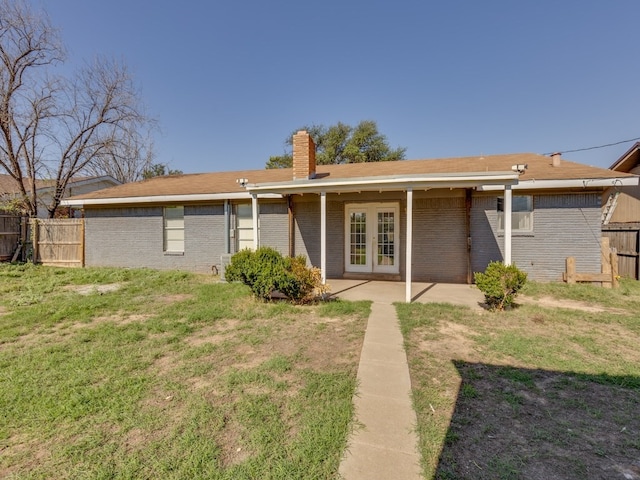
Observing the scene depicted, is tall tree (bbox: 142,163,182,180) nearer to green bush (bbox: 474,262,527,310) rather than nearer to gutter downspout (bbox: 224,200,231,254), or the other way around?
gutter downspout (bbox: 224,200,231,254)

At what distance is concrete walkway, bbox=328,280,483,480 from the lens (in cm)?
207

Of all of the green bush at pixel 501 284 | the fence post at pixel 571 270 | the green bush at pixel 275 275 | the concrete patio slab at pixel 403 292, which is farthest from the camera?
the fence post at pixel 571 270

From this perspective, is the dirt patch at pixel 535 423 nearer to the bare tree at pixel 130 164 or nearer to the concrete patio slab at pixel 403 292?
the concrete patio slab at pixel 403 292

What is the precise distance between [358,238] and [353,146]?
17.6 meters

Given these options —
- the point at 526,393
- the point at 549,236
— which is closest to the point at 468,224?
the point at 549,236

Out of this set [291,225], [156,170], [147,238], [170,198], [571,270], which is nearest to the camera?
[571,270]

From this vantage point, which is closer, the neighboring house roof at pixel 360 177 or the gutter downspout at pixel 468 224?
the neighboring house roof at pixel 360 177

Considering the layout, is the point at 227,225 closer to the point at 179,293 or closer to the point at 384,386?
the point at 179,293

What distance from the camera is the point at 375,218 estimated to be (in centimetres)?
980

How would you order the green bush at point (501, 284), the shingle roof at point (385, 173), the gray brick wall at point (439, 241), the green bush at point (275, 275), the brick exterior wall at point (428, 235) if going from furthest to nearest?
the gray brick wall at point (439, 241), the shingle roof at point (385, 173), the brick exterior wall at point (428, 235), the green bush at point (275, 275), the green bush at point (501, 284)

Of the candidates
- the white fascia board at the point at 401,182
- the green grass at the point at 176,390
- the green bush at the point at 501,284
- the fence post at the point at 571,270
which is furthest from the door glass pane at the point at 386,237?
the fence post at the point at 571,270

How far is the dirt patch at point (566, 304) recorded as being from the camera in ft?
19.8

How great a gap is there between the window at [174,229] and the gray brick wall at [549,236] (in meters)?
9.95

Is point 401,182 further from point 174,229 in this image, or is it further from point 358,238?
point 174,229
